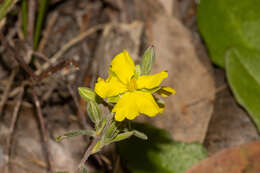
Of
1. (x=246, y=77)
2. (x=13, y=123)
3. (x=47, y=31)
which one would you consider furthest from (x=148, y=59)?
(x=47, y=31)

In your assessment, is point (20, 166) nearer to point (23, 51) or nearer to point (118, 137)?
point (23, 51)

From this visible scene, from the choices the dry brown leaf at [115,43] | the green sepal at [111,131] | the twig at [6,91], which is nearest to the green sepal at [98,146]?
the green sepal at [111,131]

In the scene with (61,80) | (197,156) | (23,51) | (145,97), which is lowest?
(197,156)

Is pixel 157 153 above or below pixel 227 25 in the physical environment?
below

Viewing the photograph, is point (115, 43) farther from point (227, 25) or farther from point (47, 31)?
point (227, 25)

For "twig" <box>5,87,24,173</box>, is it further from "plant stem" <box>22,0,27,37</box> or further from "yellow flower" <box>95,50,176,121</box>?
"yellow flower" <box>95,50,176,121</box>

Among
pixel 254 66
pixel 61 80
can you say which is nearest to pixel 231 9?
pixel 254 66
